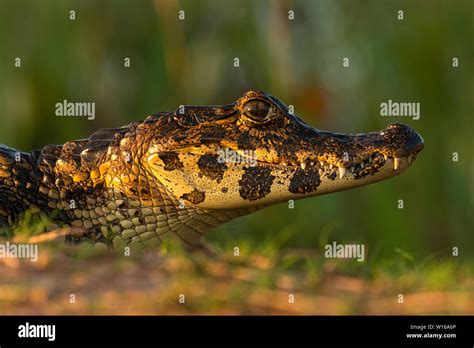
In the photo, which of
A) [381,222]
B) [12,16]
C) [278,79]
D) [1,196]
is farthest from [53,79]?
[1,196]

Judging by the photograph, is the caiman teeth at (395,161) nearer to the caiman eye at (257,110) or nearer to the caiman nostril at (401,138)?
the caiman nostril at (401,138)

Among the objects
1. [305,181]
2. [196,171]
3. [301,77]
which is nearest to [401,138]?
[305,181]

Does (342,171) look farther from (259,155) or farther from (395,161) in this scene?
(259,155)

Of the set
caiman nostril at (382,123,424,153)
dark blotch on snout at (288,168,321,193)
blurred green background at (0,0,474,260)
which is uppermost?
blurred green background at (0,0,474,260)

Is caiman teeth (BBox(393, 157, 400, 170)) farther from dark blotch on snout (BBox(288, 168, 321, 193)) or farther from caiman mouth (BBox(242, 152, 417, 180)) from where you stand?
dark blotch on snout (BBox(288, 168, 321, 193))

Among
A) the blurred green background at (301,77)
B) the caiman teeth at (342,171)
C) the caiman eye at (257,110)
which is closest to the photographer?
the caiman teeth at (342,171)

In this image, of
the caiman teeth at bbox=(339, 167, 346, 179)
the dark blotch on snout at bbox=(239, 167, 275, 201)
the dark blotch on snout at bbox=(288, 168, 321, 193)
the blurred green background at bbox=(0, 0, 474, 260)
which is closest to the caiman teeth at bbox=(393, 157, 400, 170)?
the caiman teeth at bbox=(339, 167, 346, 179)

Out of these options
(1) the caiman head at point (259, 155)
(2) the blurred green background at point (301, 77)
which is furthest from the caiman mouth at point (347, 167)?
(2) the blurred green background at point (301, 77)
